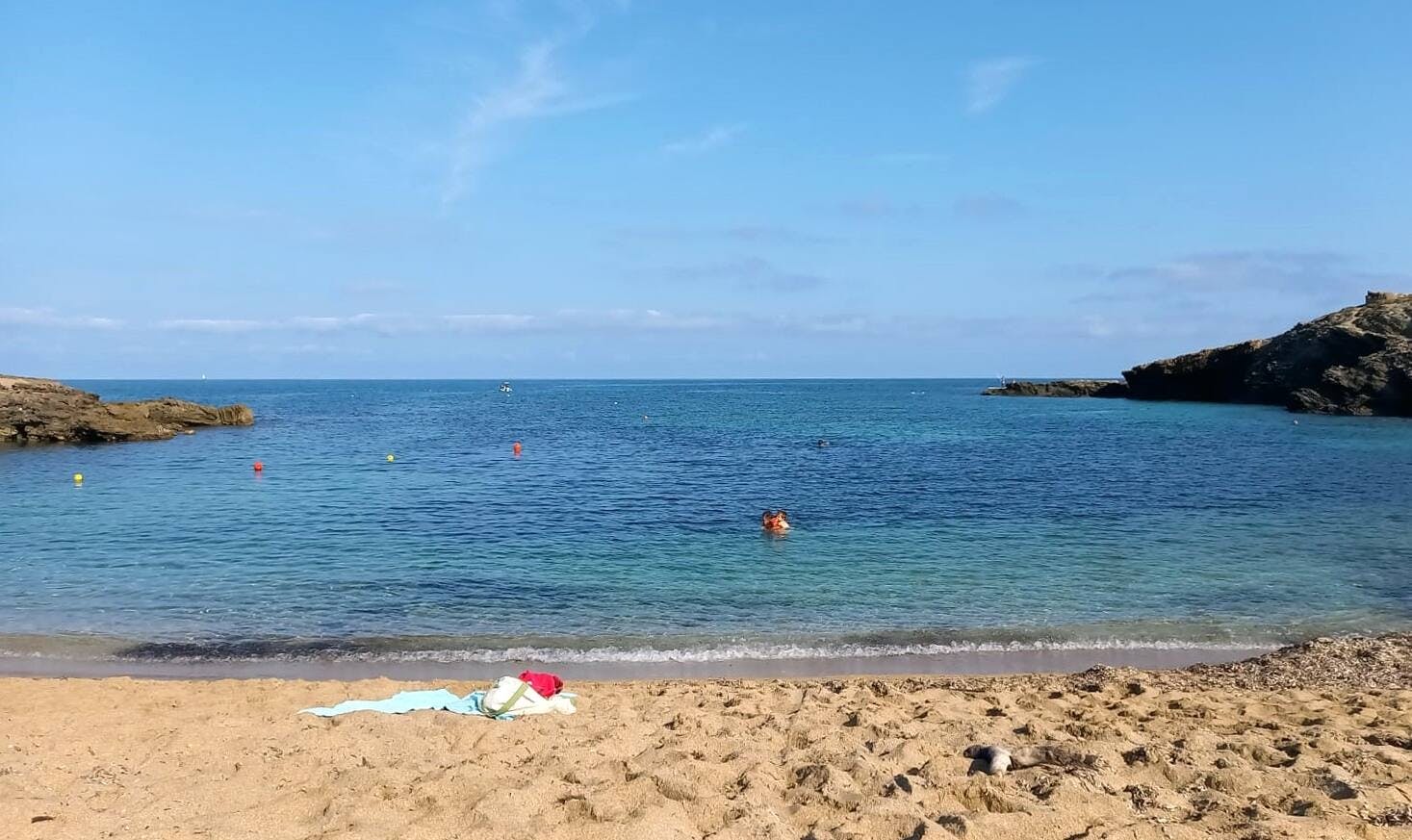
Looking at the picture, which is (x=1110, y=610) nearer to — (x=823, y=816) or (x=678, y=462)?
(x=823, y=816)

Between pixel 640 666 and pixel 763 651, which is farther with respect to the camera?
pixel 763 651

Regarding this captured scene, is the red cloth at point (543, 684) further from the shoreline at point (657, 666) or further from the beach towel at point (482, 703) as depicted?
the shoreline at point (657, 666)

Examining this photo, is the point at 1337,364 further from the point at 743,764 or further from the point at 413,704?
the point at 413,704

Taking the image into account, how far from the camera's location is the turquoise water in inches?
565

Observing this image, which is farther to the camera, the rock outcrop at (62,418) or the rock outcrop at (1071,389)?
the rock outcrop at (1071,389)

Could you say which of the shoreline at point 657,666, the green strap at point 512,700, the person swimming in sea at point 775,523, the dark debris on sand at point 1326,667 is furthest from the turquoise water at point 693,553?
the green strap at point 512,700

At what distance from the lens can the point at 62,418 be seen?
4931cm

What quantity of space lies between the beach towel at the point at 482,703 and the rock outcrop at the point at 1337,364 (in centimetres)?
7901

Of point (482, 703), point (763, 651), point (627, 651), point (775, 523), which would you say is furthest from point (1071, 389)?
point (482, 703)

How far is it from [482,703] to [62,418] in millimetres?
53503

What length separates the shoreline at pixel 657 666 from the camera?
12.4 metres

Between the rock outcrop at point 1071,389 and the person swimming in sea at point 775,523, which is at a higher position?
the rock outcrop at point 1071,389

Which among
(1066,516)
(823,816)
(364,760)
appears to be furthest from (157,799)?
(1066,516)

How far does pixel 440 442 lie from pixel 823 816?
1962 inches
